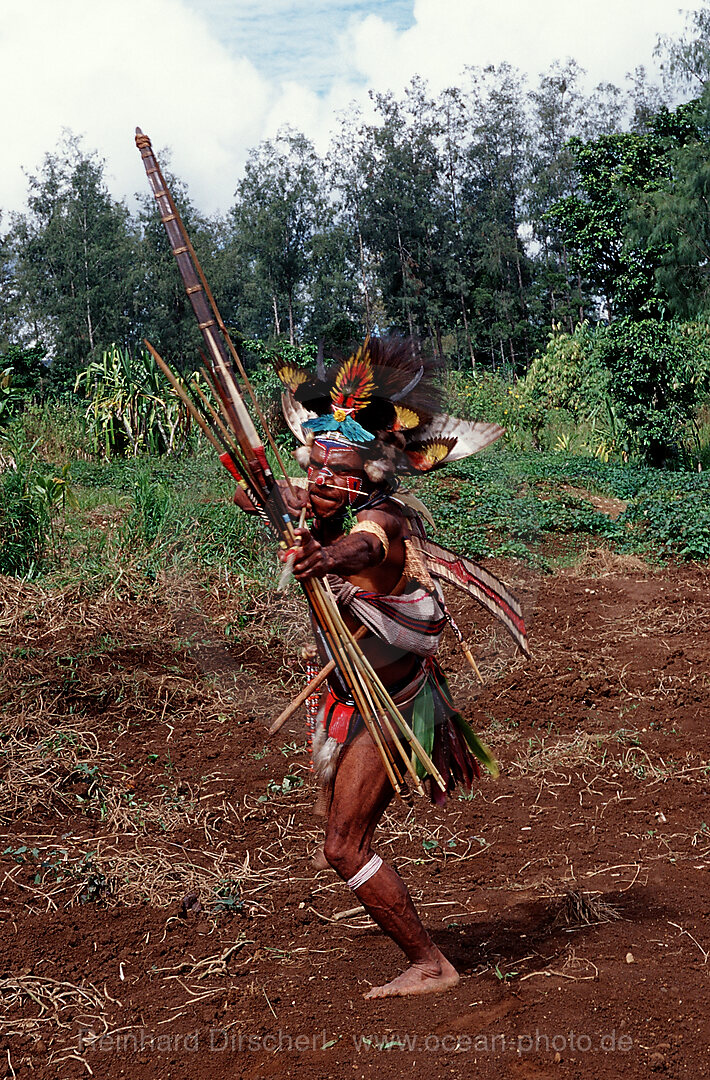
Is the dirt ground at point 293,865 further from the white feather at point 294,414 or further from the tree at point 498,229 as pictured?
the tree at point 498,229

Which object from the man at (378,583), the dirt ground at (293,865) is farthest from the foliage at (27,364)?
the man at (378,583)

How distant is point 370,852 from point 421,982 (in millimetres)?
402

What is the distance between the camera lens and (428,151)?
3391 centimetres

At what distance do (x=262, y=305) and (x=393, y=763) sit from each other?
30.9m

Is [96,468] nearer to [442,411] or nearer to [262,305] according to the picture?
[442,411]

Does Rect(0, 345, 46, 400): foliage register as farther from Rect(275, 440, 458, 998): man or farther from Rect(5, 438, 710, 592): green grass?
Rect(275, 440, 458, 998): man

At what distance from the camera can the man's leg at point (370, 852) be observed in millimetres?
2557

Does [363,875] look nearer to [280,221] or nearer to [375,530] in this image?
[375,530]

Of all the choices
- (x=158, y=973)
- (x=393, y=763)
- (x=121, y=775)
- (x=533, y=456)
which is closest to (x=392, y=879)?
(x=393, y=763)

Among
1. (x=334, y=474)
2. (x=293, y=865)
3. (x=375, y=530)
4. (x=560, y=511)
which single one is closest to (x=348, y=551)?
(x=375, y=530)

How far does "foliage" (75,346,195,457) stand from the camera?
10297mm

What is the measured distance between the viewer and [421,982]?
8.71ft

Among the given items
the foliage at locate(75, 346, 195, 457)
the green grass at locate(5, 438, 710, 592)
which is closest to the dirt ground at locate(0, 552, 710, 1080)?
the green grass at locate(5, 438, 710, 592)

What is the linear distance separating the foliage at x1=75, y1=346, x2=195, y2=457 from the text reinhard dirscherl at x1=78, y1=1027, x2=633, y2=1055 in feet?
26.0
